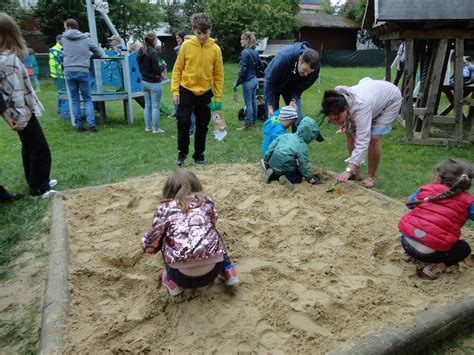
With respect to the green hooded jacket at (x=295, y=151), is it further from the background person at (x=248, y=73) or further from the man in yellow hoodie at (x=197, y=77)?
the background person at (x=248, y=73)

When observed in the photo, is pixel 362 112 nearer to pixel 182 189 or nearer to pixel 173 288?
pixel 182 189

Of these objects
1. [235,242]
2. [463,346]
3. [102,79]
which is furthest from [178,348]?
[102,79]

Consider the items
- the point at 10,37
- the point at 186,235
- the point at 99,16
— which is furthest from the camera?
the point at 99,16

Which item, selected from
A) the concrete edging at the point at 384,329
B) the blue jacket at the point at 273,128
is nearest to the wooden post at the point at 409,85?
the blue jacket at the point at 273,128

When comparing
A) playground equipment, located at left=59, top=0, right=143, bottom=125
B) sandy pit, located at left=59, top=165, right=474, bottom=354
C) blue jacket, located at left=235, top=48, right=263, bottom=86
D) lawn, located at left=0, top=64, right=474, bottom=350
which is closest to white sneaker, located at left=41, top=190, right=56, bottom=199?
lawn, located at left=0, top=64, right=474, bottom=350

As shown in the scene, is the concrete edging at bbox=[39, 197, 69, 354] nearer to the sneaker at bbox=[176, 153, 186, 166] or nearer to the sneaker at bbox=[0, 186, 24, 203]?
the sneaker at bbox=[0, 186, 24, 203]

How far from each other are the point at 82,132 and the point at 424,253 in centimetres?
730

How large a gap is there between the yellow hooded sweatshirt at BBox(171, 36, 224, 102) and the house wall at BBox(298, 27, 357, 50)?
38.1 metres

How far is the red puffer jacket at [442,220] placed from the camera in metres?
2.77

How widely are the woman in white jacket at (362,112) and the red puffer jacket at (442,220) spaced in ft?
4.40

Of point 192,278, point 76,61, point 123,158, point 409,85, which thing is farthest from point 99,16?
point 192,278

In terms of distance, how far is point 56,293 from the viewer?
260cm

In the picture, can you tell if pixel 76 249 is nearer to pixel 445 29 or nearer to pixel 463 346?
pixel 463 346

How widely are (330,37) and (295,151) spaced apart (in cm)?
4093
